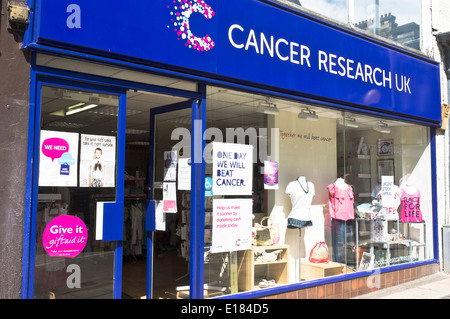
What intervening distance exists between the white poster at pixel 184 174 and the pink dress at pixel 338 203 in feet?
8.35

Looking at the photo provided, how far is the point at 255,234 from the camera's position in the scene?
5.04 m

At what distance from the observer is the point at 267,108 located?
5246 millimetres

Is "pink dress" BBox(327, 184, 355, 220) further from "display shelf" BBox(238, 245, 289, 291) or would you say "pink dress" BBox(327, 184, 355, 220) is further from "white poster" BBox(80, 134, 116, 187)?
"white poster" BBox(80, 134, 116, 187)

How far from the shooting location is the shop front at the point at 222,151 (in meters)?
3.50

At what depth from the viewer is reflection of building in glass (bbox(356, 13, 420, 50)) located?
6469mm

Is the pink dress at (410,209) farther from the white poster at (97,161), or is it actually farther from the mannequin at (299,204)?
the white poster at (97,161)

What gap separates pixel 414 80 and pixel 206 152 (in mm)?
4385

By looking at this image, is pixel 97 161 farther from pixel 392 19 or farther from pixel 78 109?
pixel 392 19

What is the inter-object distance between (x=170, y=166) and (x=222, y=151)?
2.20 feet

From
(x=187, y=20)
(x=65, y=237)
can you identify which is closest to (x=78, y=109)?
(x=65, y=237)

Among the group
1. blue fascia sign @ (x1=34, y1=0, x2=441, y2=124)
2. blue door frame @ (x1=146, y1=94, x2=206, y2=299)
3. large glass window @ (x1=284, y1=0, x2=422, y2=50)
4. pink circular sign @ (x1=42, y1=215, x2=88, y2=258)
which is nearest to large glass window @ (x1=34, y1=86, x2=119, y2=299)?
pink circular sign @ (x1=42, y1=215, x2=88, y2=258)

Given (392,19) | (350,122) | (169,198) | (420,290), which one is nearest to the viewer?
(169,198)
